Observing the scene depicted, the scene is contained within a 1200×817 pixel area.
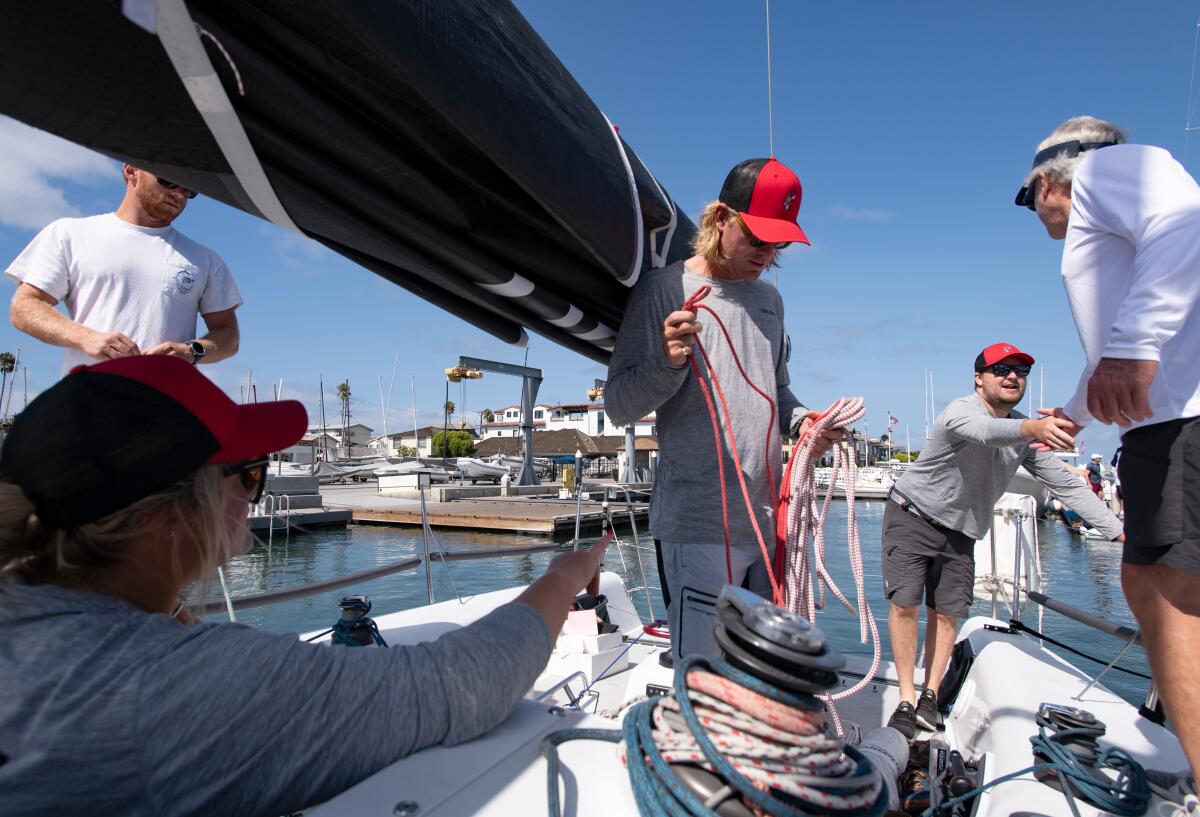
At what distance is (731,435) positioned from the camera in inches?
68.9

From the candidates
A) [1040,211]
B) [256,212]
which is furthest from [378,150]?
[1040,211]

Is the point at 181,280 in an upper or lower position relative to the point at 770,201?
lower

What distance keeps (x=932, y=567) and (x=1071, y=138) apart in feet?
6.54

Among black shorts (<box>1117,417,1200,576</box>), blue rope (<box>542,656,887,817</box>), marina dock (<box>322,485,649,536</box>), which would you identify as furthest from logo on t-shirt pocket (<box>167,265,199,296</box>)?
marina dock (<box>322,485,649,536</box>)

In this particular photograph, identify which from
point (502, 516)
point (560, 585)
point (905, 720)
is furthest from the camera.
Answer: point (502, 516)

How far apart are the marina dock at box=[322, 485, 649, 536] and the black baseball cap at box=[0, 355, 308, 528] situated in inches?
663

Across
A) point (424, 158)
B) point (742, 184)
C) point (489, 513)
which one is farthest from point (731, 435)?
point (489, 513)

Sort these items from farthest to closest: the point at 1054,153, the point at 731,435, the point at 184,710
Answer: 1. the point at 731,435
2. the point at 1054,153
3. the point at 184,710

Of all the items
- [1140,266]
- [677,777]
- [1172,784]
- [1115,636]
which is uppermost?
[1140,266]

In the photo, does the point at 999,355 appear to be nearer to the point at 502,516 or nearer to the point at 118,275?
the point at 118,275

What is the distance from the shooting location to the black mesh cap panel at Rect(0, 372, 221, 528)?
0.75m

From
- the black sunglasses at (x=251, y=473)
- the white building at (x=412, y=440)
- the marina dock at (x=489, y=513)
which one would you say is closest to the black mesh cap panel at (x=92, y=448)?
the black sunglasses at (x=251, y=473)

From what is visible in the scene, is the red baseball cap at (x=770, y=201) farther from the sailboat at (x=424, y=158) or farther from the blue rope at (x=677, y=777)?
the blue rope at (x=677, y=777)

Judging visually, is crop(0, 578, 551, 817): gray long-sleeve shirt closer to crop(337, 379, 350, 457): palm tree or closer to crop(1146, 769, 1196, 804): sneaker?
crop(1146, 769, 1196, 804): sneaker
